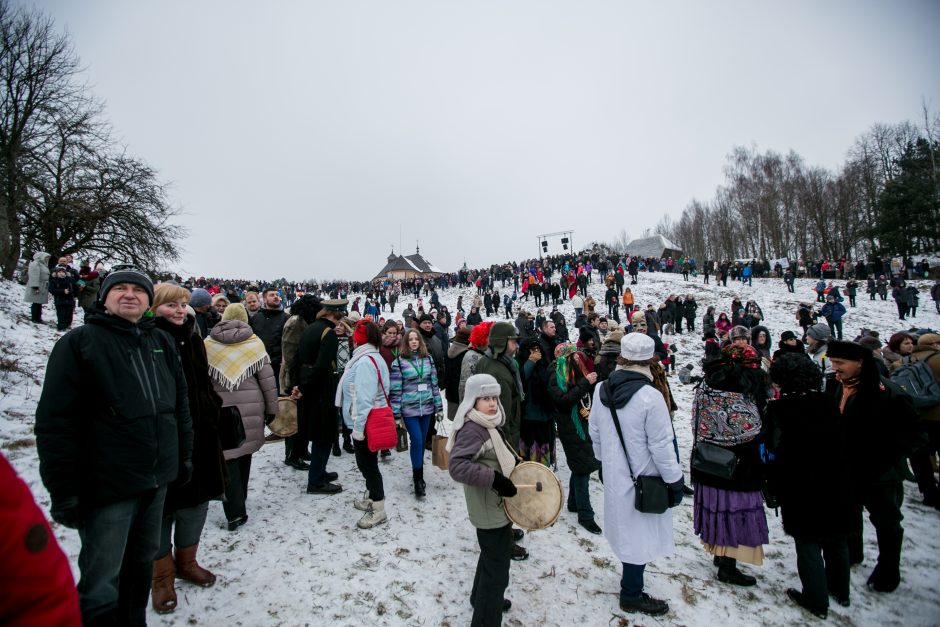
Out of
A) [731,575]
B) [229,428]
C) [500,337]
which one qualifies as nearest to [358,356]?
[229,428]

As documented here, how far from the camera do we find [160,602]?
8.91 ft

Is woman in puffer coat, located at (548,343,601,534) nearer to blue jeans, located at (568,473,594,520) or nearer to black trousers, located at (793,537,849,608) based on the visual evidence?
blue jeans, located at (568,473,594,520)

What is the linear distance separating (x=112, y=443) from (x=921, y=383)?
7.05 m

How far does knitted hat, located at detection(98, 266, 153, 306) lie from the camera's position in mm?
2205

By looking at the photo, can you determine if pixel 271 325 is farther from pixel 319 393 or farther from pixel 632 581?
pixel 632 581

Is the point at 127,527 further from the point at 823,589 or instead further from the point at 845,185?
the point at 845,185

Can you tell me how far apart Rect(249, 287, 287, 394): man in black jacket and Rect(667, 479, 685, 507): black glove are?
4940mm

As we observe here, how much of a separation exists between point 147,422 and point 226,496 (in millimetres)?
1954

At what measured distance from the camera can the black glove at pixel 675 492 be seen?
2.89 metres

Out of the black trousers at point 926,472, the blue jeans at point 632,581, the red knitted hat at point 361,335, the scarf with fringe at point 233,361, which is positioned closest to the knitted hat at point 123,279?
the scarf with fringe at point 233,361

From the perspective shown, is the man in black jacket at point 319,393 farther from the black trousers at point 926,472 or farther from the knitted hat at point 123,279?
the black trousers at point 926,472

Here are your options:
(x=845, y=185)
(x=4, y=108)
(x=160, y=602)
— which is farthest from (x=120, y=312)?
(x=845, y=185)

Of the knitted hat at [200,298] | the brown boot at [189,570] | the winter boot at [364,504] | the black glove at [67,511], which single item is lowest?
the winter boot at [364,504]

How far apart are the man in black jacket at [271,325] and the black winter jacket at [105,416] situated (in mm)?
3498
